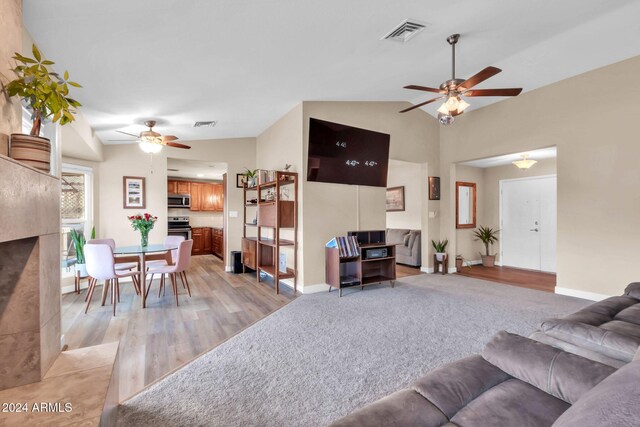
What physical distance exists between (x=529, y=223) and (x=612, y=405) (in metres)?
6.82

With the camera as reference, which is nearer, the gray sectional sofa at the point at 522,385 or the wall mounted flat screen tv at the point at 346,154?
the gray sectional sofa at the point at 522,385

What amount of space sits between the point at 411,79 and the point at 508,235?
4.58 metres

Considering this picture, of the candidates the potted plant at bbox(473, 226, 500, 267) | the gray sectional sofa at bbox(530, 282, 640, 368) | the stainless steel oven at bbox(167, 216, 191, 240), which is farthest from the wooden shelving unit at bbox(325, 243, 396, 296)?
the stainless steel oven at bbox(167, 216, 191, 240)

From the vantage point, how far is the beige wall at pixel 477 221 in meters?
6.68

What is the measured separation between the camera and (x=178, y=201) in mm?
7719

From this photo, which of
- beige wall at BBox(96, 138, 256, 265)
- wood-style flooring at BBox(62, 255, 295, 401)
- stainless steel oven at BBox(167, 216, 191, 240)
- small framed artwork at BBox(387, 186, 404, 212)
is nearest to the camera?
wood-style flooring at BBox(62, 255, 295, 401)

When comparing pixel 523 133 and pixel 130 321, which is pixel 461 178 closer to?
pixel 523 133

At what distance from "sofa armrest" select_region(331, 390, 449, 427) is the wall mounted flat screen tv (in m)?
3.59

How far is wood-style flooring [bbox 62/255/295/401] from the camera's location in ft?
7.74

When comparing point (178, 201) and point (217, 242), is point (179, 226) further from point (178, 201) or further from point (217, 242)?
point (217, 242)

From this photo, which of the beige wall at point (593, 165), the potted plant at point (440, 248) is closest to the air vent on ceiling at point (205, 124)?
the potted plant at point (440, 248)

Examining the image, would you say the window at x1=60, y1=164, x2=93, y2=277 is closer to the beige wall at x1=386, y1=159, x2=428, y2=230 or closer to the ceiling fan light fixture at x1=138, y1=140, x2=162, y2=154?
the ceiling fan light fixture at x1=138, y1=140, x2=162, y2=154

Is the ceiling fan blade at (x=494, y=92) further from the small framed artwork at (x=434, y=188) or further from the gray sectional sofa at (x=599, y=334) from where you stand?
the small framed artwork at (x=434, y=188)

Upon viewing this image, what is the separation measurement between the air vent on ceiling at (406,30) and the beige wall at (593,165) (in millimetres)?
2934
